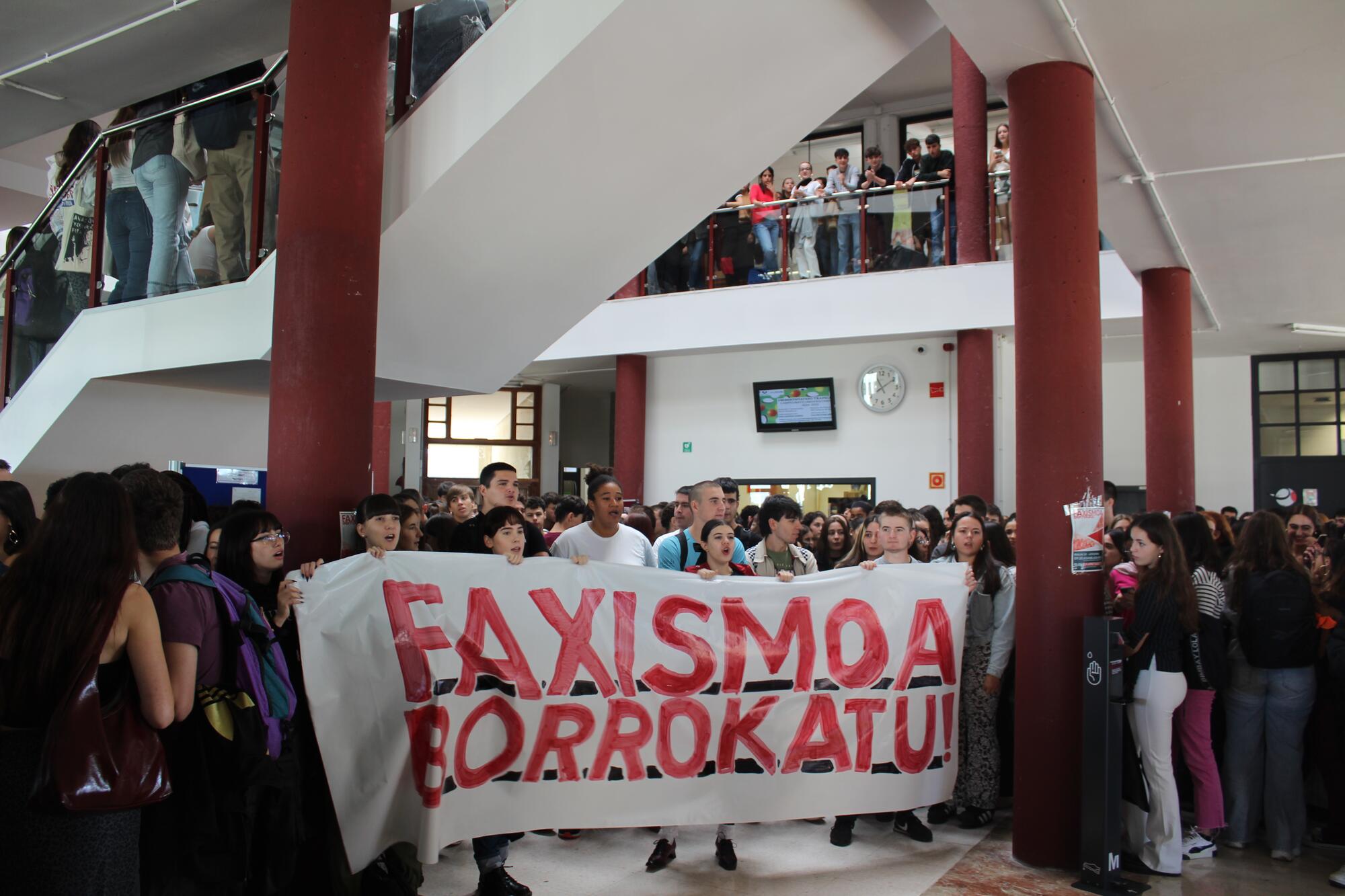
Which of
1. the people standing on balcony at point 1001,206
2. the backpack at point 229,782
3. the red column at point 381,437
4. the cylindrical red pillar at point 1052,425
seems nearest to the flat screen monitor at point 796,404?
the people standing on balcony at point 1001,206

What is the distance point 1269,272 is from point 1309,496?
5.23m

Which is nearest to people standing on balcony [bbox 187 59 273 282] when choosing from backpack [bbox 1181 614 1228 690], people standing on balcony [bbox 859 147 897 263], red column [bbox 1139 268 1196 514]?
backpack [bbox 1181 614 1228 690]

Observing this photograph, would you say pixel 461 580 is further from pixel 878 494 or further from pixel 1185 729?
pixel 878 494

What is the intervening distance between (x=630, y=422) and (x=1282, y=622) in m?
9.44

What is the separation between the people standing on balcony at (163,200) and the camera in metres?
5.48

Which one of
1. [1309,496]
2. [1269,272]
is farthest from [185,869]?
[1309,496]

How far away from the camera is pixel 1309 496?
11.5 metres

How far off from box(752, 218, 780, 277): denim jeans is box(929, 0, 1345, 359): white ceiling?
4.84 meters

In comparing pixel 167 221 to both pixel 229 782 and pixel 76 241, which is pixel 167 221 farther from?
pixel 229 782

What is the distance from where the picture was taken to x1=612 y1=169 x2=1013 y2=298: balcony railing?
1090cm

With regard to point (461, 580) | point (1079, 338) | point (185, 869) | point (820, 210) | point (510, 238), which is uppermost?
point (820, 210)

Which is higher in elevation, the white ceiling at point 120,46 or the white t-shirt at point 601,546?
the white ceiling at point 120,46

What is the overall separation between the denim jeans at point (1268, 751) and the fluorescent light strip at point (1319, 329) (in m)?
6.66

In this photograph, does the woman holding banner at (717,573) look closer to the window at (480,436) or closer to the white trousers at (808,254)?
the white trousers at (808,254)
